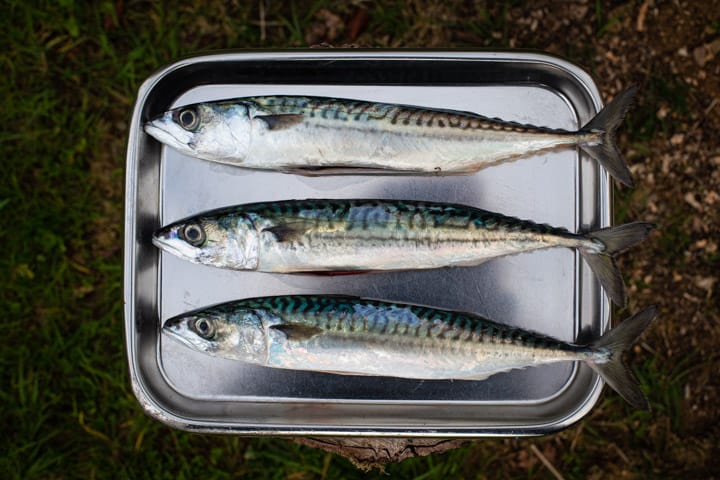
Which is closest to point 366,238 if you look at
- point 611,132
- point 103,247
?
point 611,132

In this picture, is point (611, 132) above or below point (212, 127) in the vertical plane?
above

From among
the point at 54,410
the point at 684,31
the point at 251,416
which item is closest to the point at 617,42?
the point at 684,31

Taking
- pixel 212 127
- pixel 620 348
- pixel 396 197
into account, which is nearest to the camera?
pixel 620 348

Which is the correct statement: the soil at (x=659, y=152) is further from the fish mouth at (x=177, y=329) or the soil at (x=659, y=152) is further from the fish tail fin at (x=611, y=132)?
the fish mouth at (x=177, y=329)

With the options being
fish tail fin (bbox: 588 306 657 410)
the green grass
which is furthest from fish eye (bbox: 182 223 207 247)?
fish tail fin (bbox: 588 306 657 410)

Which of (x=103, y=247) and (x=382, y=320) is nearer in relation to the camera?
(x=382, y=320)

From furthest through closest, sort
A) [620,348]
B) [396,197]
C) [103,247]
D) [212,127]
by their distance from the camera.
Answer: [103,247]
[396,197]
[212,127]
[620,348]

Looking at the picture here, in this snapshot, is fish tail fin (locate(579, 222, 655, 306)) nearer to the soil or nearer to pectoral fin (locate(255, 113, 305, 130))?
the soil

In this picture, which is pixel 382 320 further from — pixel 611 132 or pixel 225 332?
pixel 611 132

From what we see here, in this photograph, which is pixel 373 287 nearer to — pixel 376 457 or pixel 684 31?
pixel 376 457
